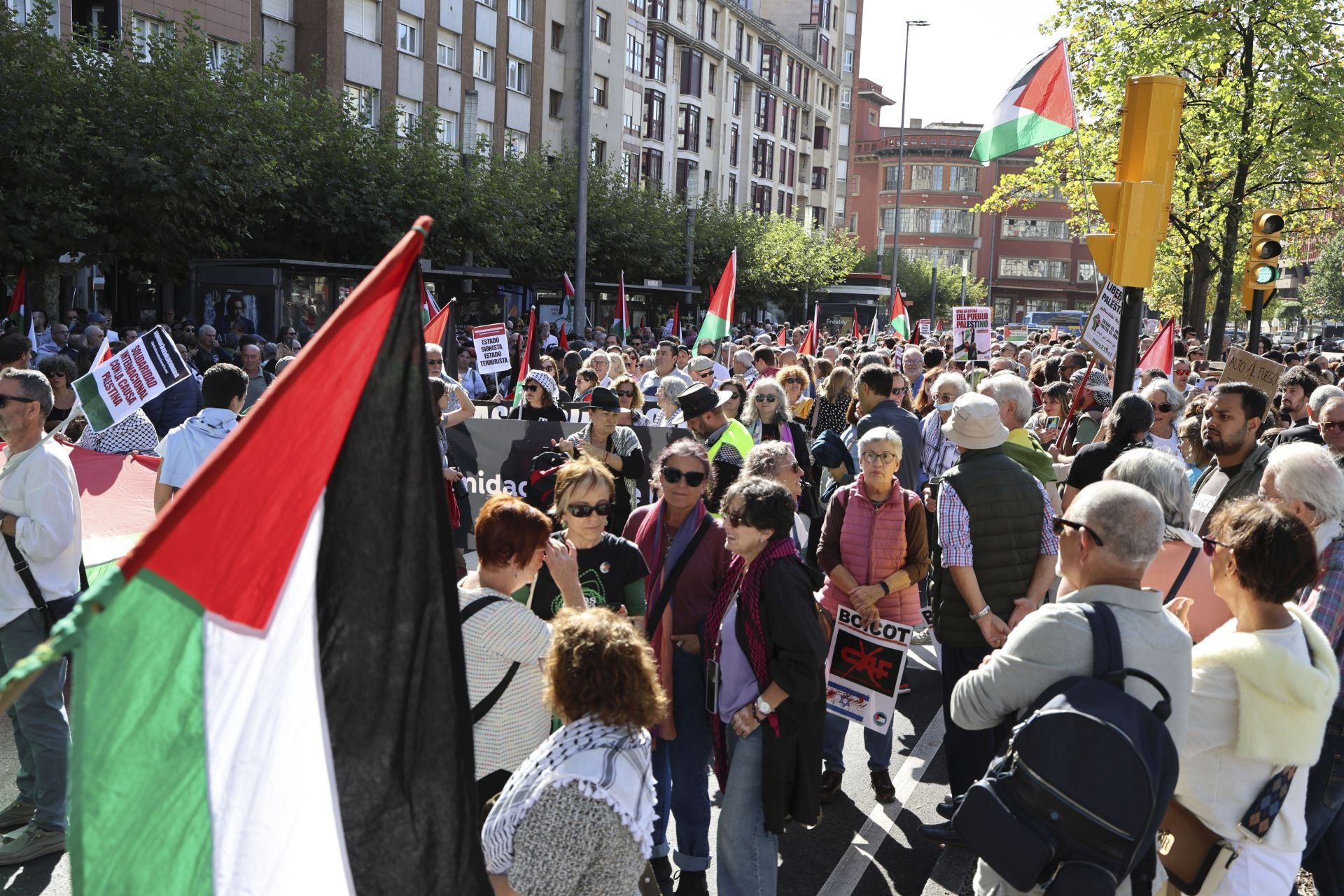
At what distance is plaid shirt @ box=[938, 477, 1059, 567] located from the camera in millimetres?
5191

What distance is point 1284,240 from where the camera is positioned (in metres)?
25.9

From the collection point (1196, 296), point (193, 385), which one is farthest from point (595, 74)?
point (193, 385)

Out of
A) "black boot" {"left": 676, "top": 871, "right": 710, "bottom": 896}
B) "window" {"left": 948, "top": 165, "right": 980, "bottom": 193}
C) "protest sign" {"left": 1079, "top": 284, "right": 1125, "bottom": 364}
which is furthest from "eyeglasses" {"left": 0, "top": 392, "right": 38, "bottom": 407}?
"window" {"left": 948, "top": 165, "right": 980, "bottom": 193}

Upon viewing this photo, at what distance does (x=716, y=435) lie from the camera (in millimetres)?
6621

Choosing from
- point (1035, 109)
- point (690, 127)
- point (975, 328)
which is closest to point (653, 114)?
point (690, 127)

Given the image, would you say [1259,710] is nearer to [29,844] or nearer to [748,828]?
[748,828]

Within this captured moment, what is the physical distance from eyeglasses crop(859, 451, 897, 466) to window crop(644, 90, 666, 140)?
1906 inches

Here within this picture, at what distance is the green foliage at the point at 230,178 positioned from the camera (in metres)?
17.9

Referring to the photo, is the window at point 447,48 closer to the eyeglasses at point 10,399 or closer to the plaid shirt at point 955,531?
the eyeglasses at point 10,399

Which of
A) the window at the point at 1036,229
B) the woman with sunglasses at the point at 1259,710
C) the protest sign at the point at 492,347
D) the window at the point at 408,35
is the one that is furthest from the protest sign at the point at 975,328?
the window at the point at 1036,229

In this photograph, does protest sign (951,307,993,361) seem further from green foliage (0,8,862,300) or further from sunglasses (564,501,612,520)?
sunglasses (564,501,612,520)

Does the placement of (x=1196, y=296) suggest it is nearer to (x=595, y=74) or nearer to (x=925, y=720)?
(x=925, y=720)

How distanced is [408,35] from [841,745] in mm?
33675

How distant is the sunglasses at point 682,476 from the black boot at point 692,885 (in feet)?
5.12
